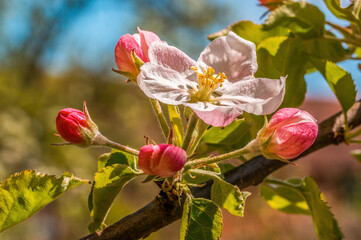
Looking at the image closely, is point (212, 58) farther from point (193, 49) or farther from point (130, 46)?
point (193, 49)

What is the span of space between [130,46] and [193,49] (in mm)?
7449

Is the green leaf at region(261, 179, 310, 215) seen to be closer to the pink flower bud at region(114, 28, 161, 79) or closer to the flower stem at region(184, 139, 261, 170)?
the flower stem at region(184, 139, 261, 170)

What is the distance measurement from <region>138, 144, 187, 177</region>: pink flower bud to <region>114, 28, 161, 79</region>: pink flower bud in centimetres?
15

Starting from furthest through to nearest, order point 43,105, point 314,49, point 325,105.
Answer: point 325,105
point 43,105
point 314,49

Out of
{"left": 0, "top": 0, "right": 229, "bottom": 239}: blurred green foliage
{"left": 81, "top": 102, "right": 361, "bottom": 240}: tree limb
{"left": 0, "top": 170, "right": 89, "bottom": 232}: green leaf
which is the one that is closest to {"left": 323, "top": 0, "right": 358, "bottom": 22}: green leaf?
{"left": 81, "top": 102, "right": 361, "bottom": 240}: tree limb

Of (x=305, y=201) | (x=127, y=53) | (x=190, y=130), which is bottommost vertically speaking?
(x=305, y=201)

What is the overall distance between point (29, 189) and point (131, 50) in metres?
0.23

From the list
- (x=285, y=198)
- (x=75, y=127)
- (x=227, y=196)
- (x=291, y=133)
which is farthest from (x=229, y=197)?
(x=285, y=198)

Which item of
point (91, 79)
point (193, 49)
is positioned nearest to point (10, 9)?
point (91, 79)

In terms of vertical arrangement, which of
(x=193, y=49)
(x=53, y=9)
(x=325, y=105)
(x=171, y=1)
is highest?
(x=53, y=9)

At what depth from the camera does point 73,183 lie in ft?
1.76

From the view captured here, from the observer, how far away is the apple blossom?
0.48 meters

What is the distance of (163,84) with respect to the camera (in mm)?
522

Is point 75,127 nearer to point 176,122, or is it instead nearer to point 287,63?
point 176,122
